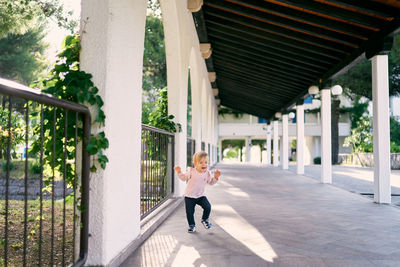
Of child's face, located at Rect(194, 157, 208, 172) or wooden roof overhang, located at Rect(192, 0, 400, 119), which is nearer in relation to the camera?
child's face, located at Rect(194, 157, 208, 172)

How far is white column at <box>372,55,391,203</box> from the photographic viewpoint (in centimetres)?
539

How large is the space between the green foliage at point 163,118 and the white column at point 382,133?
3.36 meters

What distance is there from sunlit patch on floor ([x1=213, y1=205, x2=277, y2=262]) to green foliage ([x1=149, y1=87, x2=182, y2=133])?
147 centimetres

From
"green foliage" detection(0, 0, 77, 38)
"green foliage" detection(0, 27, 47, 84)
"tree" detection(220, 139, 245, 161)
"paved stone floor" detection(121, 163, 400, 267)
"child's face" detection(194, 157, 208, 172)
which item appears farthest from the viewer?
"tree" detection(220, 139, 245, 161)

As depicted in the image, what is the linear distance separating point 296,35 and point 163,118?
315cm

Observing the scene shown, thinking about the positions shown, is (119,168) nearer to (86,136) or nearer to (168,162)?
(86,136)

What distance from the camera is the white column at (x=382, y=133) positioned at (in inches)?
212

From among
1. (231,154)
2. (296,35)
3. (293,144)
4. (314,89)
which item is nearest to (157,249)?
(296,35)

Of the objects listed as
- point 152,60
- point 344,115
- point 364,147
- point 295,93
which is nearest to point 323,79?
point 295,93

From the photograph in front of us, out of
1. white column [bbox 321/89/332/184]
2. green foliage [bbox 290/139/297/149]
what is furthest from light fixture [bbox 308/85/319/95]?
green foliage [bbox 290/139/297/149]

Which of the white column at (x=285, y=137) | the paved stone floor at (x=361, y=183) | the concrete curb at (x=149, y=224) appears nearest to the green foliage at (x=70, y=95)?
the concrete curb at (x=149, y=224)

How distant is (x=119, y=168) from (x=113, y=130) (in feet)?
1.00

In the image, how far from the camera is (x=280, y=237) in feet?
10.4

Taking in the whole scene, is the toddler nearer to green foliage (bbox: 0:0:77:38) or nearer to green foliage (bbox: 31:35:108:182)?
green foliage (bbox: 31:35:108:182)
